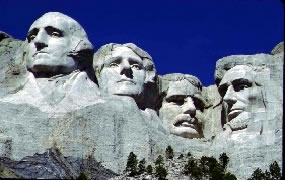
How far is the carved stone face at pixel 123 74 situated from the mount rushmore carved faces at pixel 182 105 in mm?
1049

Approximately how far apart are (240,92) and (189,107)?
5.02 ft

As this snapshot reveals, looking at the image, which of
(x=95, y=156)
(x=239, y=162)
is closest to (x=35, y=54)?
(x=95, y=156)

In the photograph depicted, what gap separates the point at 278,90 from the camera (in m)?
35.0

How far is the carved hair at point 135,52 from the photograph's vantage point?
3578 cm

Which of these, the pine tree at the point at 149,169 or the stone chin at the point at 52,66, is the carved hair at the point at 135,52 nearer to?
the stone chin at the point at 52,66

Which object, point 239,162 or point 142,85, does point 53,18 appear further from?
point 239,162

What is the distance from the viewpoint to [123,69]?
35406 mm

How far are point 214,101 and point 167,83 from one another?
1231mm

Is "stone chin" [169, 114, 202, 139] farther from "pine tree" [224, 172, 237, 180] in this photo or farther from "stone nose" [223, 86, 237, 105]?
"pine tree" [224, 172, 237, 180]

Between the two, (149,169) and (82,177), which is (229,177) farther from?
(82,177)

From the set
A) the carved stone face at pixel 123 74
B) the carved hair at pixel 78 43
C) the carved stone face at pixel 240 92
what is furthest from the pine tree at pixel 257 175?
the carved hair at pixel 78 43

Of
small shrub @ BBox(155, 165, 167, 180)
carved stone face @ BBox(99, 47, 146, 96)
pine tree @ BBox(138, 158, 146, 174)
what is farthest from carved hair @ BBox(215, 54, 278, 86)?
small shrub @ BBox(155, 165, 167, 180)

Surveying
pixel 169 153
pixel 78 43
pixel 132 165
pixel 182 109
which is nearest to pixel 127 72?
pixel 78 43

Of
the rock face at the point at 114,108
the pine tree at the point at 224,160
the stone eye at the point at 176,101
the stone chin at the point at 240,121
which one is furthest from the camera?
the stone eye at the point at 176,101
